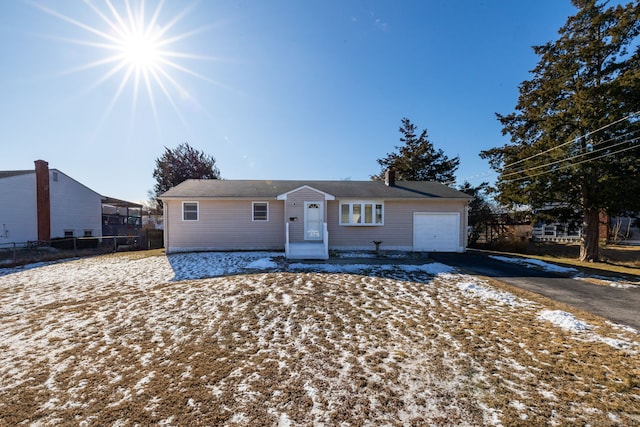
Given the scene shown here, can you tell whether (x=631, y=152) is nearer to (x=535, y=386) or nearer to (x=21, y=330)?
(x=535, y=386)

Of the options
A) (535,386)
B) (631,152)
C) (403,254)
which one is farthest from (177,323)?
(631,152)

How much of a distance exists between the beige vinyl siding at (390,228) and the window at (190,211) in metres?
6.93

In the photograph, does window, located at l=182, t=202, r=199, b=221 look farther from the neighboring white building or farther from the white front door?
the neighboring white building

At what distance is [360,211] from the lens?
13945mm

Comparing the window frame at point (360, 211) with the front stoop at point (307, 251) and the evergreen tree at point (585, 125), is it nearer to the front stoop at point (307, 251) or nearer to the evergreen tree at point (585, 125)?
the front stoop at point (307, 251)

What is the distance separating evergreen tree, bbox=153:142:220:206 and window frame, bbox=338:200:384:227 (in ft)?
66.8

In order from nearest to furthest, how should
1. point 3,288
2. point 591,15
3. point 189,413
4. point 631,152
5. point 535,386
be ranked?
point 189,413 → point 535,386 → point 3,288 → point 631,152 → point 591,15

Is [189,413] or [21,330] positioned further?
[21,330]

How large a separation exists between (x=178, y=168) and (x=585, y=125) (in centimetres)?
3137

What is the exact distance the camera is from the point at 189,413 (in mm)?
2689

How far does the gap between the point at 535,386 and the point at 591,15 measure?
1842cm

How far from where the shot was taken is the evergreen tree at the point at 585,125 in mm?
11484

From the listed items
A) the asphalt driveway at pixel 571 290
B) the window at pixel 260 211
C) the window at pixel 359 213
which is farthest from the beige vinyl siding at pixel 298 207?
the asphalt driveway at pixel 571 290

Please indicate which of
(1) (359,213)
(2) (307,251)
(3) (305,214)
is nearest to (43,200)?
(3) (305,214)
